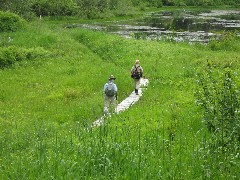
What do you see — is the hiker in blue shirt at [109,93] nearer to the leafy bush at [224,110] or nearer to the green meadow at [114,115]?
the green meadow at [114,115]

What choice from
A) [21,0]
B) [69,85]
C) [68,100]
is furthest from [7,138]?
[21,0]

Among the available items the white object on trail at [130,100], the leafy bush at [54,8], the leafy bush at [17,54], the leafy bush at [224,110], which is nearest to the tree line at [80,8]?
the leafy bush at [54,8]

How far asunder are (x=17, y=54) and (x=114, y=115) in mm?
16653

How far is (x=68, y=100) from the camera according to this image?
21688mm

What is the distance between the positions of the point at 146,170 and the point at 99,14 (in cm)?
6700

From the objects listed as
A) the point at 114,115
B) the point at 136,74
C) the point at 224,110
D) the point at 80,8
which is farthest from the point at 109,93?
the point at 80,8

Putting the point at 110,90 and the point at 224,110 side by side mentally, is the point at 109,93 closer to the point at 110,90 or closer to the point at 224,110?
the point at 110,90

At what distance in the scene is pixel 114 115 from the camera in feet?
51.4

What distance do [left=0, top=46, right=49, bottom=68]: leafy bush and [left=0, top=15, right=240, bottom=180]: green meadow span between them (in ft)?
0.33

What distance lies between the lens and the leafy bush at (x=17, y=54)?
28.6 m

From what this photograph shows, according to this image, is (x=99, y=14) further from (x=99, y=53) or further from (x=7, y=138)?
(x=7, y=138)

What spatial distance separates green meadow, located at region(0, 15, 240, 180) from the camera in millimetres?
9078

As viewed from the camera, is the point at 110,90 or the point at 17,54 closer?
the point at 110,90

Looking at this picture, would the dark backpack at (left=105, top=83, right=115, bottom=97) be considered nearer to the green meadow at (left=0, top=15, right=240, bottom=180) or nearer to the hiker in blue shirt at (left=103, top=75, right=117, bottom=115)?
the hiker in blue shirt at (left=103, top=75, right=117, bottom=115)
